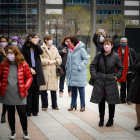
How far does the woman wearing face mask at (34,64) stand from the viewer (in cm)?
775

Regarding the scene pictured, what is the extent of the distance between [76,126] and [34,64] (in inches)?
72.2

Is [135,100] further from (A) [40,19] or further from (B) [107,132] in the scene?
(A) [40,19]

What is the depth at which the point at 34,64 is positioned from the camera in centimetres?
788

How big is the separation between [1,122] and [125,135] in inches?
107

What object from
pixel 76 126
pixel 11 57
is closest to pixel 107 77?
pixel 76 126

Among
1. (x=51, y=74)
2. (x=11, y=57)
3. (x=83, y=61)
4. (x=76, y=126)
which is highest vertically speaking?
(x=11, y=57)

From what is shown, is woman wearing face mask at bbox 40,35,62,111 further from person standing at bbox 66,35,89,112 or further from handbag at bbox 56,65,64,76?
person standing at bbox 66,35,89,112

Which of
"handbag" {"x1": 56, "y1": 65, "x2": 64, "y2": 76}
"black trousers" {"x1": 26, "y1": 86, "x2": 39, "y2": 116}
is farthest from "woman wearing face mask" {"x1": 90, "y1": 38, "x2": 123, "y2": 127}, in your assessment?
"handbag" {"x1": 56, "y1": 65, "x2": 64, "y2": 76}

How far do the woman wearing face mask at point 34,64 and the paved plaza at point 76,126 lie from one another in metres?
0.35

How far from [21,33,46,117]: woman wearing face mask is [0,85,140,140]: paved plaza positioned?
35 centimetres

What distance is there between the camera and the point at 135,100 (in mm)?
6598

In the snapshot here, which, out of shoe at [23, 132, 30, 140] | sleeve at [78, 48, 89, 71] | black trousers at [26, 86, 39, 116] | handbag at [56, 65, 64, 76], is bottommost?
shoe at [23, 132, 30, 140]

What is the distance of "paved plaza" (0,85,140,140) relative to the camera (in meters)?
6.19

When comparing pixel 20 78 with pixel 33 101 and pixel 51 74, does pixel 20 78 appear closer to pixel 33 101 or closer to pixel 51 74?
pixel 33 101
